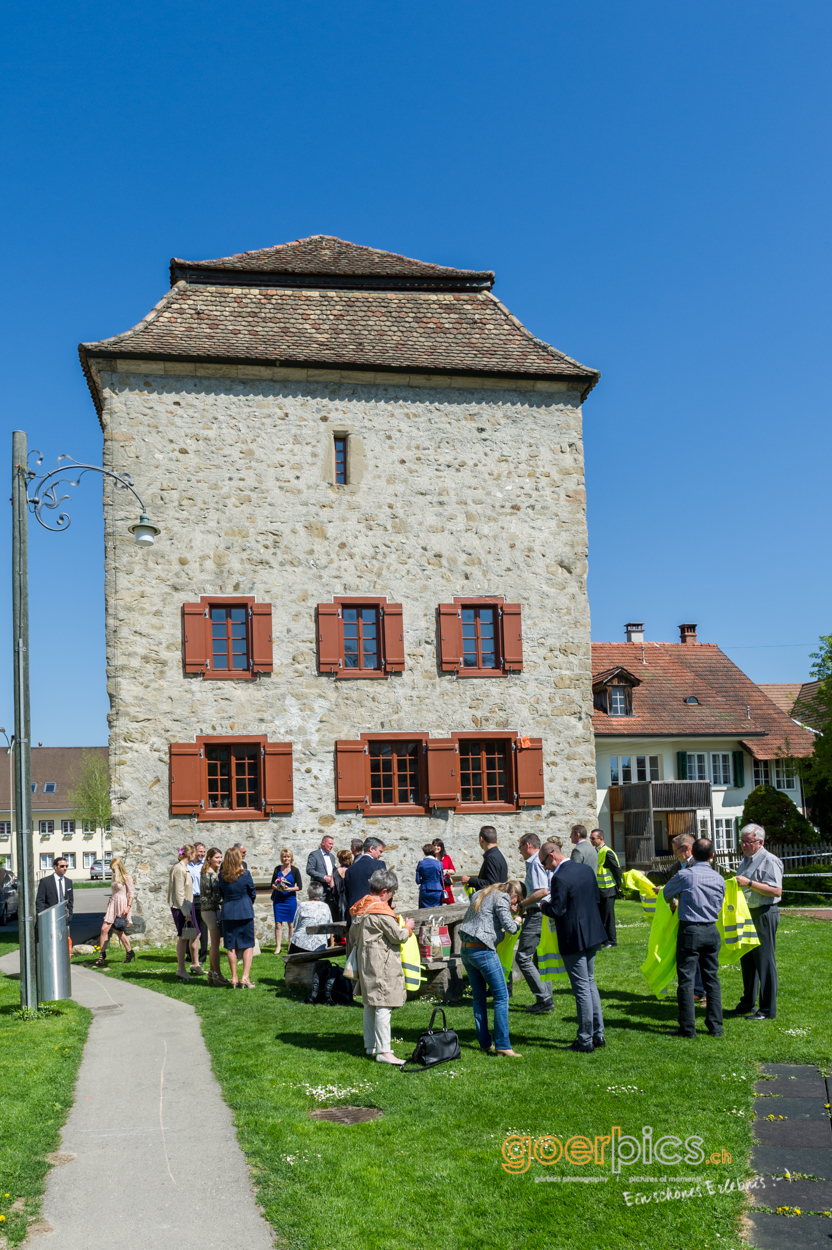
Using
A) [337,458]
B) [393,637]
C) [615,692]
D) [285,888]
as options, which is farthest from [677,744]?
[285,888]

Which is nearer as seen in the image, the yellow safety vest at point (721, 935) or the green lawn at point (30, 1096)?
the green lawn at point (30, 1096)

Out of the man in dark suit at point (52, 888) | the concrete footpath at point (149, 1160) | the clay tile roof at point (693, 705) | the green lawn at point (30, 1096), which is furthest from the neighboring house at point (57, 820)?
the concrete footpath at point (149, 1160)

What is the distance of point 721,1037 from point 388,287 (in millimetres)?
17004

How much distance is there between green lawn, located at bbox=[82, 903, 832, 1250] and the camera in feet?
17.6

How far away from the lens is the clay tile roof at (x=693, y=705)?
34156 millimetres

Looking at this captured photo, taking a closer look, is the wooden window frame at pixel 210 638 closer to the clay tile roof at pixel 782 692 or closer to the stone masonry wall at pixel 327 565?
the stone masonry wall at pixel 327 565

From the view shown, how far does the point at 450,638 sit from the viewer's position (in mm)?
19391

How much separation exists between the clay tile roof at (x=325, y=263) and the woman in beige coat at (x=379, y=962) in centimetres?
1547

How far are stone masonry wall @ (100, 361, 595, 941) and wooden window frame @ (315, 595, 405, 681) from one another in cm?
16

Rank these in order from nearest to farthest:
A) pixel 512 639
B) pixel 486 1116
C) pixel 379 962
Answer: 1. pixel 486 1116
2. pixel 379 962
3. pixel 512 639

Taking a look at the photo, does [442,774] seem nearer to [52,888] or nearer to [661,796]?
[52,888]

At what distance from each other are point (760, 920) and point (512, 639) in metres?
9.92

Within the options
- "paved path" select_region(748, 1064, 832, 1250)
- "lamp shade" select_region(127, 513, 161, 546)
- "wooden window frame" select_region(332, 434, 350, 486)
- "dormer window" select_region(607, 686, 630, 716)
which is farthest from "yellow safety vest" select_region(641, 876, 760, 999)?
"dormer window" select_region(607, 686, 630, 716)

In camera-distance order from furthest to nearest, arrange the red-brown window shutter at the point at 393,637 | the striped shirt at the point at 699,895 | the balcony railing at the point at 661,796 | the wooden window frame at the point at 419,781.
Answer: the balcony railing at the point at 661,796 → the red-brown window shutter at the point at 393,637 → the wooden window frame at the point at 419,781 → the striped shirt at the point at 699,895
